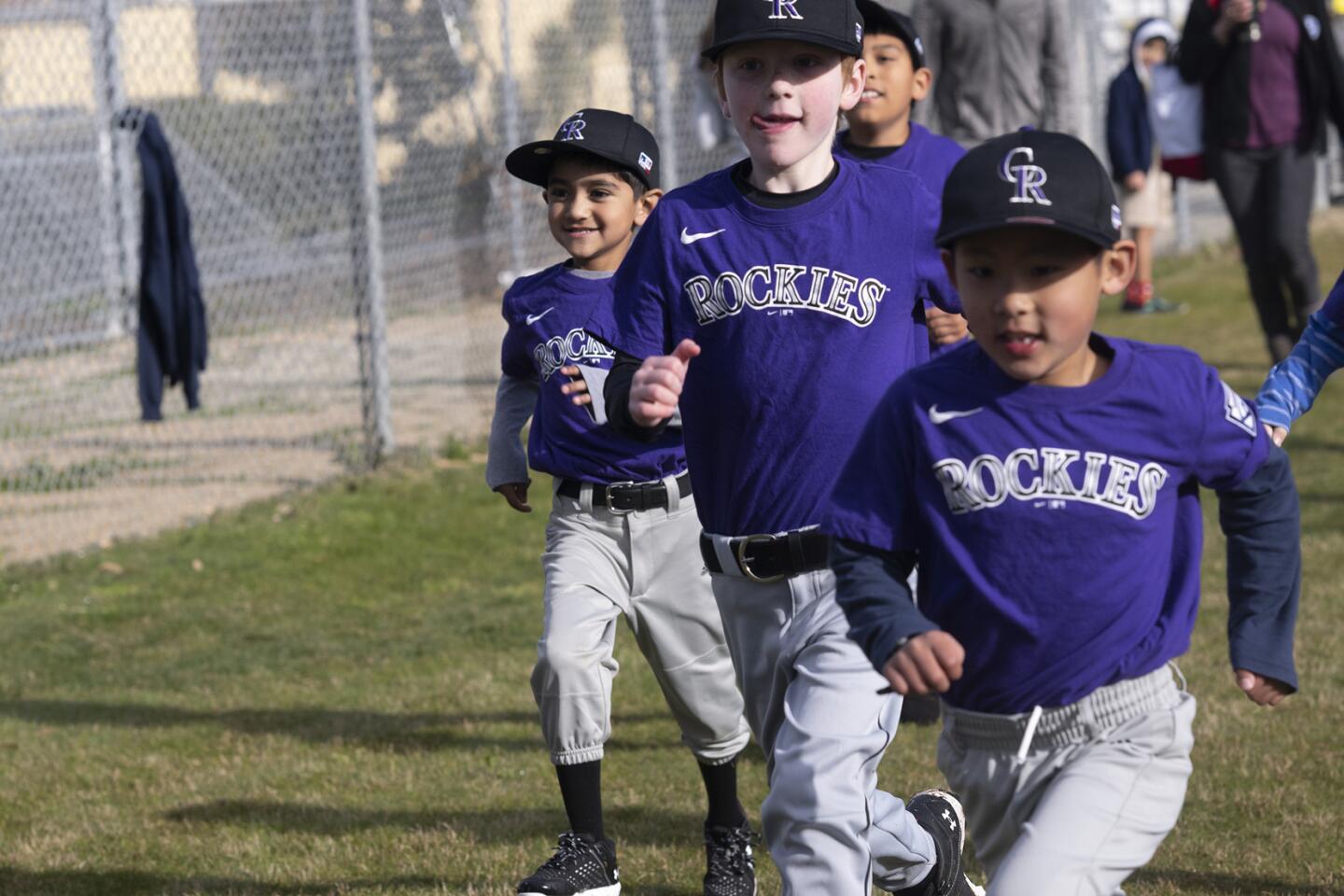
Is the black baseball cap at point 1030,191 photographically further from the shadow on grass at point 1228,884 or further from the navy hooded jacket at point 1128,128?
the navy hooded jacket at point 1128,128

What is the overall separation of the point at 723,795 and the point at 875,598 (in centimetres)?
180

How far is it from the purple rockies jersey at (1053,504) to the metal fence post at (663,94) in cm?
981

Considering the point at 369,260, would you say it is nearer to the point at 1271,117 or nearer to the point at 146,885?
the point at 1271,117

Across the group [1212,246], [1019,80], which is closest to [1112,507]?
[1019,80]

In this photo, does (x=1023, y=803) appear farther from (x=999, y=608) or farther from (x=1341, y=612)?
(x=1341, y=612)

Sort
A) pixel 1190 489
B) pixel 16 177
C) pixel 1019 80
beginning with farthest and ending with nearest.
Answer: pixel 16 177 → pixel 1019 80 → pixel 1190 489

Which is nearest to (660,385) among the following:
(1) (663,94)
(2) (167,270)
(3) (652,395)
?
(3) (652,395)

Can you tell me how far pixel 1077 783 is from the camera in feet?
9.53

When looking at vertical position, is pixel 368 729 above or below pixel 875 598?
below

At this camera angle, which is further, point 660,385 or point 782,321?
→ point 782,321

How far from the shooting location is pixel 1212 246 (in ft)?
62.2

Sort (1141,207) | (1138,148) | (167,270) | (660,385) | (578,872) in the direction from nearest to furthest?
(660,385), (578,872), (167,270), (1138,148), (1141,207)

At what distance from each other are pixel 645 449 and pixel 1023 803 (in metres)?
1.79

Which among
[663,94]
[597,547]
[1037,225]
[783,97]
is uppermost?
[663,94]
